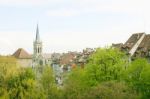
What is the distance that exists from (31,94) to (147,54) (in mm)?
26482

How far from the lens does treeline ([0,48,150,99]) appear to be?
6206 cm

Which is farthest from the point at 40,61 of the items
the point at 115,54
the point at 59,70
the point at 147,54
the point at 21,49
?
the point at 115,54

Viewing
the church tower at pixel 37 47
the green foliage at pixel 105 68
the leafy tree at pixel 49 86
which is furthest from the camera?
the church tower at pixel 37 47

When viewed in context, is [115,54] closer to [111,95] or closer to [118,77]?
[118,77]

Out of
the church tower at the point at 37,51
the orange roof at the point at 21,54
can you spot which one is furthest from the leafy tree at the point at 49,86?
the church tower at the point at 37,51

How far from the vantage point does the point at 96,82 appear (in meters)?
73.6

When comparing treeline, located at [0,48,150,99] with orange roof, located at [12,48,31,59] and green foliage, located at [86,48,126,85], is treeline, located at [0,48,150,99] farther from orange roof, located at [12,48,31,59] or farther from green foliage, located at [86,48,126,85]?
orange roof, located at [12,48,31,59]

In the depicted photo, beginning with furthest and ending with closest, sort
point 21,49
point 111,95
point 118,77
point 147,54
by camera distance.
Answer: point 21,49
point 147,54
point 118,77
point 111,95

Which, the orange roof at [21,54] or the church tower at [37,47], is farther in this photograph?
the church tower at [37,47]

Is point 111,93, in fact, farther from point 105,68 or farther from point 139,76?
point 105,68

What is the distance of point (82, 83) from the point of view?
2958 inches

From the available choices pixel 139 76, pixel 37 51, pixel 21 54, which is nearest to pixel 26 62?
pixel 21 54

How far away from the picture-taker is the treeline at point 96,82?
204 feet

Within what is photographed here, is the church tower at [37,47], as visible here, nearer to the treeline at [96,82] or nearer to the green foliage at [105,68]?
the treeline at [96,82]
